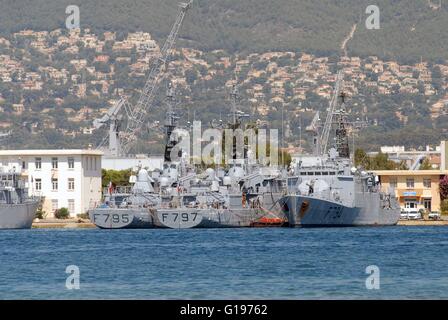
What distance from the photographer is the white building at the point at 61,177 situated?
158375 mm

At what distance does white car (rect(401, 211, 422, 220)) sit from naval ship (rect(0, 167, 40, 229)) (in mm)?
42733

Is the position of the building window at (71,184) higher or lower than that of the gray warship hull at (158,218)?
higher

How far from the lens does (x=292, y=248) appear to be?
90.6m

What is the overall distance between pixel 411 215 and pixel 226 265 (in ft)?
277

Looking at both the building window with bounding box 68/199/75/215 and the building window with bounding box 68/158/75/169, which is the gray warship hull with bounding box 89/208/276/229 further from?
the building window with bounding box 68/158/75/169

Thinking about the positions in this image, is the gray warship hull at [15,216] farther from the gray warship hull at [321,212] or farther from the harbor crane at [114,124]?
the harbor crane at [114,124]

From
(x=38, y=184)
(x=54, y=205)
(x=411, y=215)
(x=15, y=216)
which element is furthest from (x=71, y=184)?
(x=411, y=215)

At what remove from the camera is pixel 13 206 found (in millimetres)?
132250

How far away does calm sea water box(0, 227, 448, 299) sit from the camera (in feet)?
197

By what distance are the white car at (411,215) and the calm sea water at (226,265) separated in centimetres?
4241

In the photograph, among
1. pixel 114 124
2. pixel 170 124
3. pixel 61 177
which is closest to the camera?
pixel 170 124

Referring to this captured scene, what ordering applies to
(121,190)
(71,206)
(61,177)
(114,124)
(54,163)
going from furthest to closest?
(114,124) < (54,163) < (61,177) < (71,206) < (121,190)

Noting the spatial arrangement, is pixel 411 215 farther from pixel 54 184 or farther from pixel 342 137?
pixel 54 184

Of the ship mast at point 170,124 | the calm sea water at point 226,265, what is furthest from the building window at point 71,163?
the calm sea water at point 226,265
